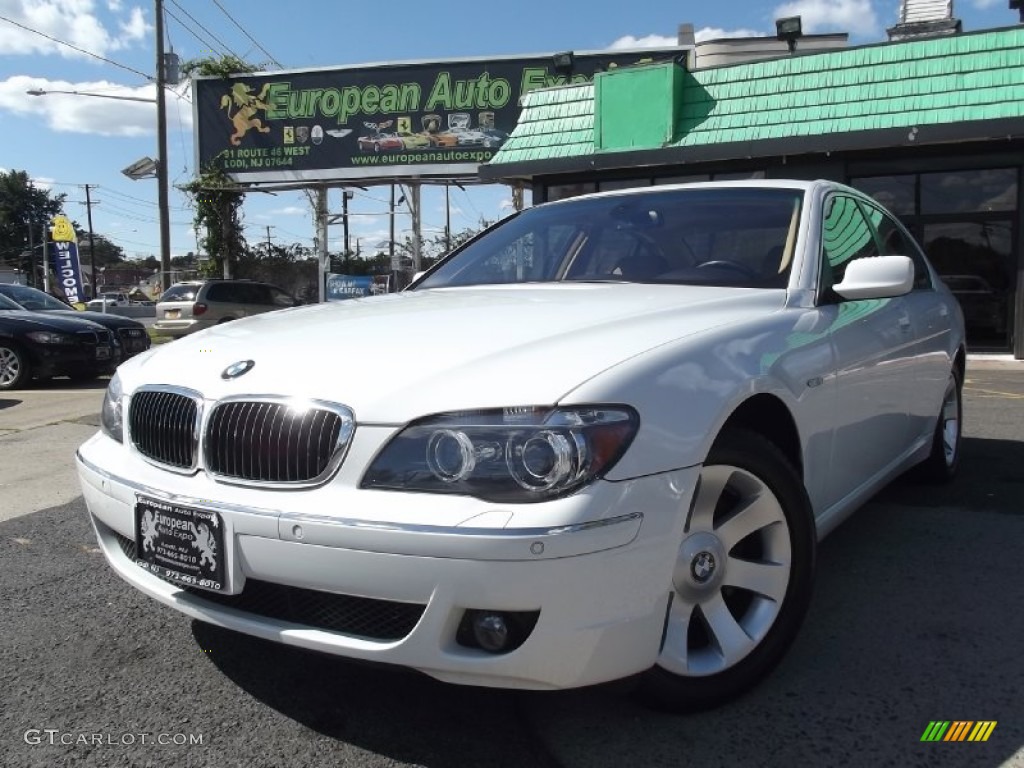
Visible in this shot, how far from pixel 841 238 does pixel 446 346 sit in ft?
6.60

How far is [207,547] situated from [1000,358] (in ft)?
42.0

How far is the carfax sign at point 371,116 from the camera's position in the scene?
869 inches

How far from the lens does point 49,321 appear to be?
1032cm

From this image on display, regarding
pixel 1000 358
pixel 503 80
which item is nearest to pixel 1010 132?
pixel 1000 358

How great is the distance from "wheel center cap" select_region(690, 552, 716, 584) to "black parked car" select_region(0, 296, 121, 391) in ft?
32.8

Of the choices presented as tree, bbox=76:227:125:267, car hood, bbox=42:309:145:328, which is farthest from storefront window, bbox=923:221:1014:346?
tree, bbox=76:227:125:267

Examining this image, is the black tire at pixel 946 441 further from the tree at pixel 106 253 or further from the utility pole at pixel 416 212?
the tree at pixel 106 253

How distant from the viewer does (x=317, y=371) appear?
220 cm

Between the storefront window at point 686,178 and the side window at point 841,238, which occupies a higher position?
the storefront window at point 686,178

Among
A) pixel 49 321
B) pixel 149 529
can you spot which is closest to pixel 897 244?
pixel 149 529

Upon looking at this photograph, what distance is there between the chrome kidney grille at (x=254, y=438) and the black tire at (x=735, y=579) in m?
0.92

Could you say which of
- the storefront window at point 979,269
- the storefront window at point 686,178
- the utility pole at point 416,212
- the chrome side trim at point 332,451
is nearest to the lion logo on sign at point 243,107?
the utility pole at point 416,212

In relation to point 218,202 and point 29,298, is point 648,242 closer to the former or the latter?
point 29,298

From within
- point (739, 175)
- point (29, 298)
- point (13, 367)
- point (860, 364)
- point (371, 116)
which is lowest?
point (13, 367)
